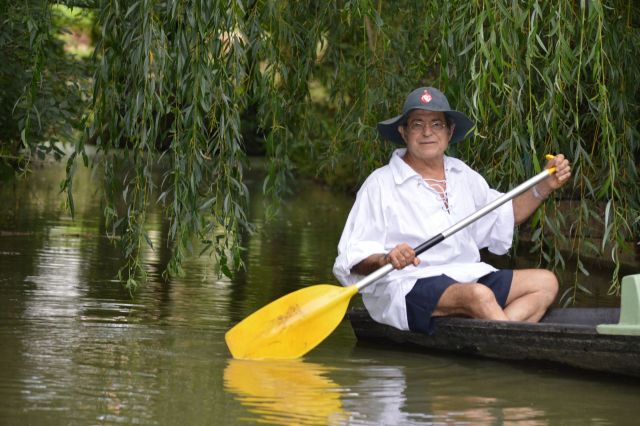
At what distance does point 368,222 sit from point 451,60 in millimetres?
984

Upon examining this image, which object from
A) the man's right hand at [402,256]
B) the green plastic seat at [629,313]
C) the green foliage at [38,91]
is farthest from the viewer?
the green foliage at [38,91]

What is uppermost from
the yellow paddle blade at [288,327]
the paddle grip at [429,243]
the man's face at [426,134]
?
the man's face at [426,134]

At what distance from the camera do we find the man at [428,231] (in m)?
6.59

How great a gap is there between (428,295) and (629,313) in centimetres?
102

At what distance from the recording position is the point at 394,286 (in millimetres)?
6641

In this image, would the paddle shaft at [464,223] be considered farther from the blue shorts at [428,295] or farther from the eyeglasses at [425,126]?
the eyeglasses at [425,126]

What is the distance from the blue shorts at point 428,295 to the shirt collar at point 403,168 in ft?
1.66

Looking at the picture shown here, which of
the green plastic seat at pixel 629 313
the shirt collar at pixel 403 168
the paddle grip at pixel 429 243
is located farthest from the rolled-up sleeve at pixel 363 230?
the green plastic seat at pixel 629 313

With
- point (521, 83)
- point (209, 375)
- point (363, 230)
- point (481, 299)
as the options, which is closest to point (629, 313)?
point (481, 299)

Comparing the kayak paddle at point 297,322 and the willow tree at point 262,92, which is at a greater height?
the willow tree at point 262,92

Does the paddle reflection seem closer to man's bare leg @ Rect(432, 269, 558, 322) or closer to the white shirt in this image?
the white shirt

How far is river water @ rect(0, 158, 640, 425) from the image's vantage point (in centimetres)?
523

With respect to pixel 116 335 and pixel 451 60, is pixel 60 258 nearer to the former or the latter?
pixel 116 335

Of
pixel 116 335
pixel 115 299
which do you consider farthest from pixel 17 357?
pixel 115 299
